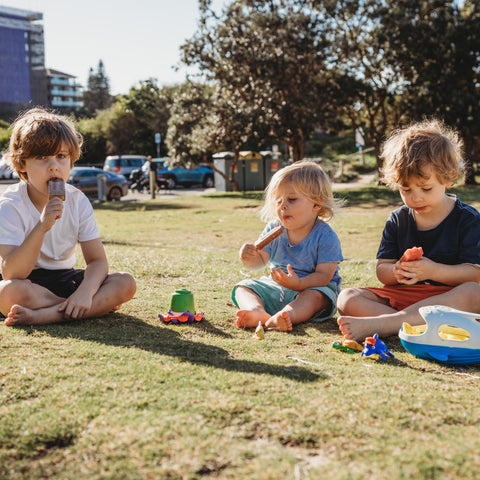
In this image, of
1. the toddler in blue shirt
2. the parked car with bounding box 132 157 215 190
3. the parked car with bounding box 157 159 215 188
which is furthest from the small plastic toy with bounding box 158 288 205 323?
the parked car with bounding box 157 159 215 188

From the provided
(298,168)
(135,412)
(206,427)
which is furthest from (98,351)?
(298,168)

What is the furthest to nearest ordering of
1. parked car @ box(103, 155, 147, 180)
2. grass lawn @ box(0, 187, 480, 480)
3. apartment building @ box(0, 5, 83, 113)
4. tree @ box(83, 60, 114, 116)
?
tree @ box(83, 60, 114, 116), apartment building @ box(0, 5, 83, 113), parked car @ box(103, 155, 147, 180), grass lawn @ box(0, 187, 480, 480)

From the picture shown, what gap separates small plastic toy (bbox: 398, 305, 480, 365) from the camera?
3.01 m

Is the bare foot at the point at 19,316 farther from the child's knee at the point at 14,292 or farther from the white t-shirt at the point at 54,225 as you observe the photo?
the white t-shirt at the point at 54,225

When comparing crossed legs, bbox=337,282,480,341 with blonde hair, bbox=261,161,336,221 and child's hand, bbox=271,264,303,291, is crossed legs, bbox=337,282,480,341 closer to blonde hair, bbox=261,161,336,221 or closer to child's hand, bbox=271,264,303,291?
child's hand, bbox=271,264,303,291

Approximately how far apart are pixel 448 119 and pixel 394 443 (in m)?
22.5

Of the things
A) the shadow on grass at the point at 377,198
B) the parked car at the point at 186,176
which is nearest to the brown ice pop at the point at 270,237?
the shadow on grass at the point at 377,198

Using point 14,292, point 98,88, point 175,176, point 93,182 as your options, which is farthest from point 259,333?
point 98,88

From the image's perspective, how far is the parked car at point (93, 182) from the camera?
22969 mm

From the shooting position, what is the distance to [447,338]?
9.98 feet

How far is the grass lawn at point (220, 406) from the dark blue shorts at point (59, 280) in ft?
1.34

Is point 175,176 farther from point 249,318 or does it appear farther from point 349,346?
point 349,346

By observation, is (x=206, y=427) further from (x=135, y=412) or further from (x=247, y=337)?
(x=247, y=337)

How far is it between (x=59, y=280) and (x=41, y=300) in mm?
312
